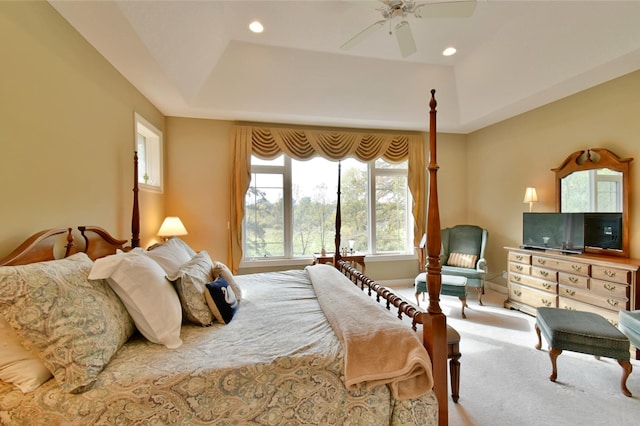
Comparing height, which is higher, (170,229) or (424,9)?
(424,9)

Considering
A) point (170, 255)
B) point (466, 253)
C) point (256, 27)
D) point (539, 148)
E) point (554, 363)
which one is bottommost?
point (554, 363)

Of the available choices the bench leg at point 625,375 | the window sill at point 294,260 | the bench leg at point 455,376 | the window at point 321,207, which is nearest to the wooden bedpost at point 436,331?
the bench leg at point 455,376

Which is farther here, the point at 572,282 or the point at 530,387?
the point at 572,282

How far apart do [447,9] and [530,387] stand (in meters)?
2.97

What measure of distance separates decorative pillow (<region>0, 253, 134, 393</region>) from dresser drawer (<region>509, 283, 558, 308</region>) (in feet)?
13.2

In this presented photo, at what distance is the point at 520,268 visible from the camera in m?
3.43

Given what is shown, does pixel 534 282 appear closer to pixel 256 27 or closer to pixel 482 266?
pixel 482 266

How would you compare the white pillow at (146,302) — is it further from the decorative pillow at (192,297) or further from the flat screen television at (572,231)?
the flat screen television at (572,231)

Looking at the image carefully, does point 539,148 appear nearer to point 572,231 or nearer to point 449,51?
point 572,231

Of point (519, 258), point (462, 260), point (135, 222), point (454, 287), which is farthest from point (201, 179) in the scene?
point (519, 258)

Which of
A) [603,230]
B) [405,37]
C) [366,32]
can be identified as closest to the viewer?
[366,32]

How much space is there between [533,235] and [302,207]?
10.6ft

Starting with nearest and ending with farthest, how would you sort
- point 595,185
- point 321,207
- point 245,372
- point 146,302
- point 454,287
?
point 245,372 → point 146,302 → point 595,185 → point 454,287 → point 321,207

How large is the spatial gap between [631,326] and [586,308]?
74cm
